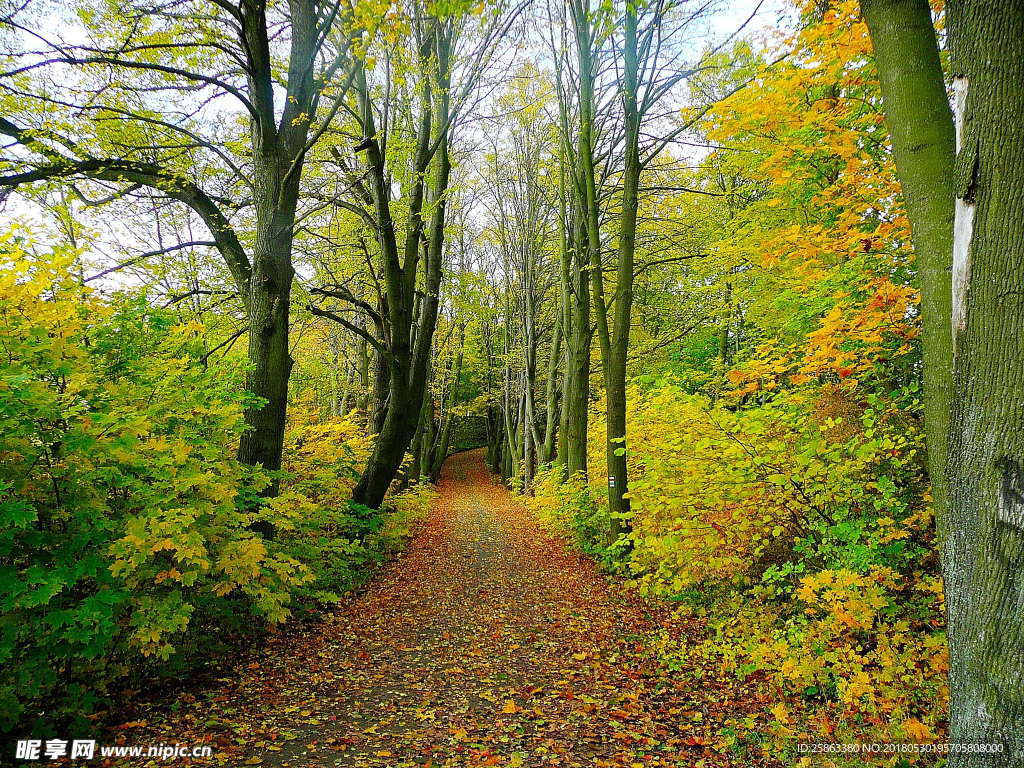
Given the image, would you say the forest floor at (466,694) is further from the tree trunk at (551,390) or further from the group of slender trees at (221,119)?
the tree trunk at (551,390)

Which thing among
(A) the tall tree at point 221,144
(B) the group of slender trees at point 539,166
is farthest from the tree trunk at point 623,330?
(A) the tall tree at point 221,144

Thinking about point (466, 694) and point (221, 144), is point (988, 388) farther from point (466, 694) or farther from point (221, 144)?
point (221, 144)

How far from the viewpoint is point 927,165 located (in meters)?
2.67

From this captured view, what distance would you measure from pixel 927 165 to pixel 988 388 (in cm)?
126

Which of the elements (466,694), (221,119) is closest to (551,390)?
(221,119)

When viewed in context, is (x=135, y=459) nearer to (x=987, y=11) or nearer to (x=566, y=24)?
(x=987, y=11)

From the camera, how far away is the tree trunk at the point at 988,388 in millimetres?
2113

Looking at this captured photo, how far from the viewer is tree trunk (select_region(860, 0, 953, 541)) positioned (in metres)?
2.56

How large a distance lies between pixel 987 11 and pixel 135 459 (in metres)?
5.37

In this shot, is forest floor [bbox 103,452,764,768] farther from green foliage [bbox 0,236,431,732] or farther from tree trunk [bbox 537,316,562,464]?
tree trunk [bbox 537,316,562,464]

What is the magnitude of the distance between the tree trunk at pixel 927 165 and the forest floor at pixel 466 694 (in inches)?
101

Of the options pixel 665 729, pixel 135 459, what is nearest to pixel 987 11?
pixel 665 729

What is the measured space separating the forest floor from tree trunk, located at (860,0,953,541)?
257 cm

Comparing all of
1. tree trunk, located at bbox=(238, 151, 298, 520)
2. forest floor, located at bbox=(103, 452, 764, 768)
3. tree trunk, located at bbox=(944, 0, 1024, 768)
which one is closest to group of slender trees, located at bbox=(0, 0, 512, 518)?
tree trunk, located at bbox=(238, 151, 298, 520)
